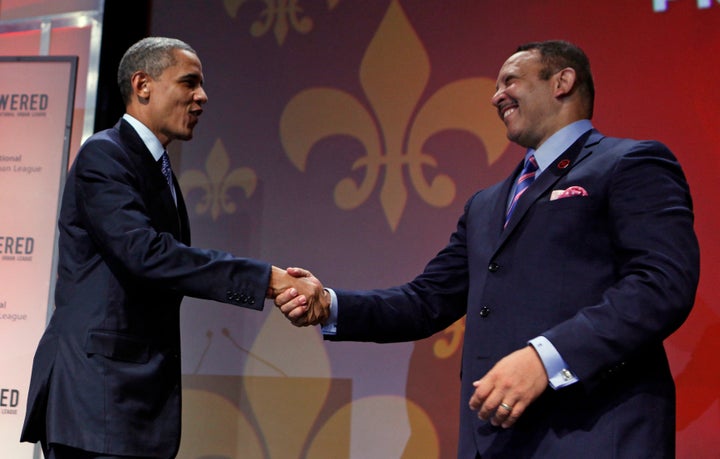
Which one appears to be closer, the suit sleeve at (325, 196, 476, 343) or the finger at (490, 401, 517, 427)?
the finger at (490, 401, 517, 427)

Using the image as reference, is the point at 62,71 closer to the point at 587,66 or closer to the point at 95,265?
the point at 95,265

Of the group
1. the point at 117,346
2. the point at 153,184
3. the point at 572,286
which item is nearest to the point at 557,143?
the point at 572,286

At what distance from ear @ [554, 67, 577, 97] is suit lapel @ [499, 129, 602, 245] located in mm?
159

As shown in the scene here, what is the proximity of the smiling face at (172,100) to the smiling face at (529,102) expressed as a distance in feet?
2.84

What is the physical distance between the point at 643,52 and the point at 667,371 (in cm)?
154

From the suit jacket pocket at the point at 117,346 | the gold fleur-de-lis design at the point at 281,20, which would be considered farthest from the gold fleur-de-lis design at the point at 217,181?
the suit jacket pocket at the point at 117,346

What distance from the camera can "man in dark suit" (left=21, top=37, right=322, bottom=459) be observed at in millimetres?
1999

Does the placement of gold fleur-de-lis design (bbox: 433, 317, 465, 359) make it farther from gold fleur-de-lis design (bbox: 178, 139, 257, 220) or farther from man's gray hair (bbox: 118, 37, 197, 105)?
man's gray hair (bbox: 118, 37, 197, 105)

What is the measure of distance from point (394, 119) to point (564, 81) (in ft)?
3.84

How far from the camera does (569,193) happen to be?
6.23 feet

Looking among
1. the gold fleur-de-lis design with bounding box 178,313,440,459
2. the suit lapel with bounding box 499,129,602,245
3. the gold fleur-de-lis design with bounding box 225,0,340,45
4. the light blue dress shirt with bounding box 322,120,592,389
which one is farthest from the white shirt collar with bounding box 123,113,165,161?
the gold fleur-de-lis design with bounding box 225,0,340,45

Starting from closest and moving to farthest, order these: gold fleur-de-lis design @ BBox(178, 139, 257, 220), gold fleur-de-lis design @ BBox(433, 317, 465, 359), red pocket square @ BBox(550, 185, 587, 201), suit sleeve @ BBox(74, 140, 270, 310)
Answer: red pocket square @ BBox(550, 185, 587, 201) < suit sleeve @ BBox(74, 140, 270, 310) < gold fleur-de-lis design @ BBox(433, 317, 465, 359) < gold fleur-de-lis design @ BBox(178, 139, 257, 220)

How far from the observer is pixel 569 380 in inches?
65.0

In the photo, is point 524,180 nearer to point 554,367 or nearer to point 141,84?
point 554,367
